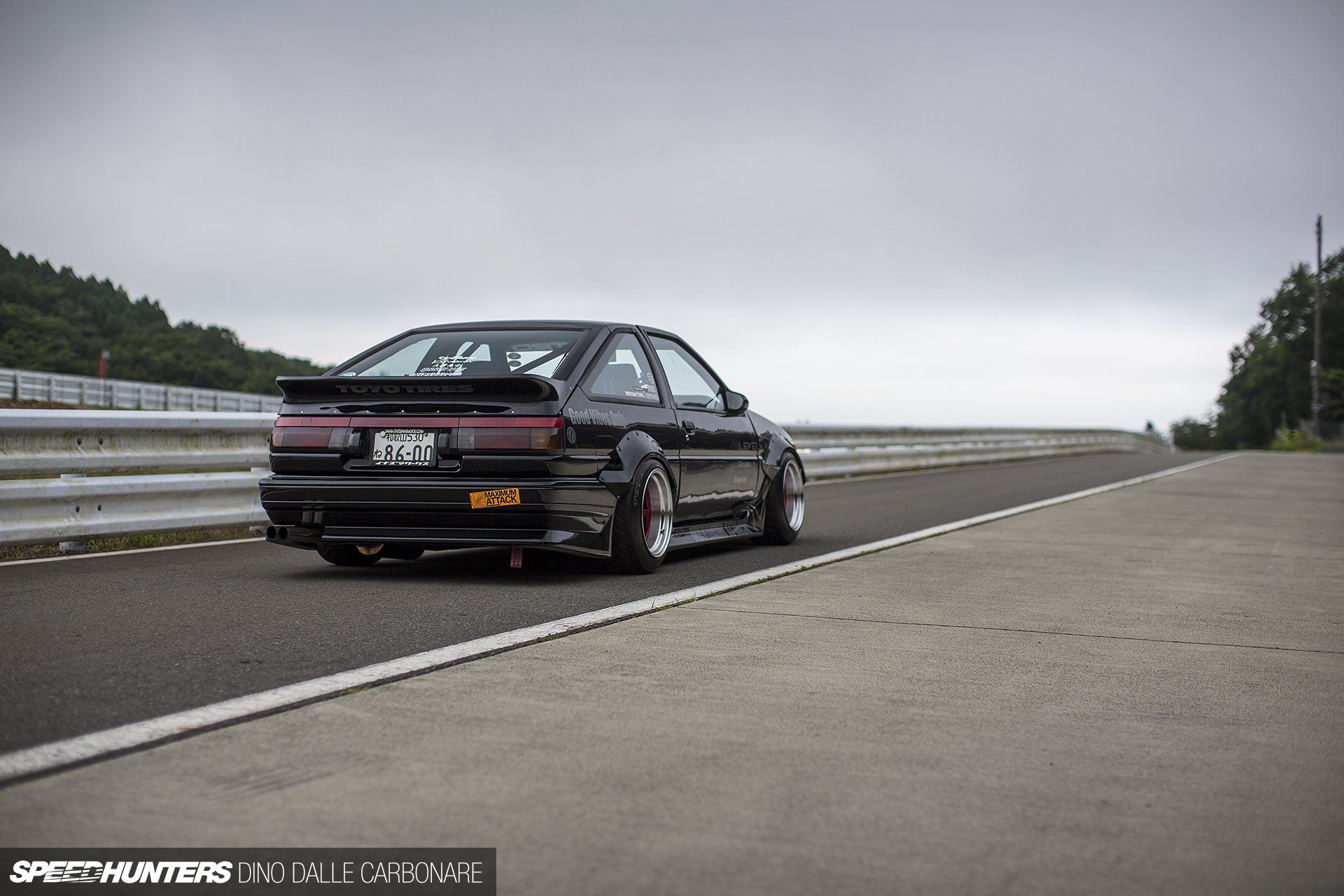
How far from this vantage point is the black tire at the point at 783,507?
9.19 meters

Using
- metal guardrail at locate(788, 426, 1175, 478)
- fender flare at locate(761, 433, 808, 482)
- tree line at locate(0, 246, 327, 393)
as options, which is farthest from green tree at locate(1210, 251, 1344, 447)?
fender flare at locate(761, 433, 808, 482)

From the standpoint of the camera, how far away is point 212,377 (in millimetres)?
65375

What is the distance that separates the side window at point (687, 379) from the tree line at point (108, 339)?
14060 millimetres

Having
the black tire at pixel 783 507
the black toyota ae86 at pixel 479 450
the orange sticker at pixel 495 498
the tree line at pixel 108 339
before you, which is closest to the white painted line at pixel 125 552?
the black toyota ae86 at pixel 479 450

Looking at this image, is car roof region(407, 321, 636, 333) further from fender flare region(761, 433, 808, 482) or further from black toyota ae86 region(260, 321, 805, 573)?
fender flare region(761, 433, 808, 482)

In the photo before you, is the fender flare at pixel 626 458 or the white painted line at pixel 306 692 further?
the fender flare at pixel 626 458

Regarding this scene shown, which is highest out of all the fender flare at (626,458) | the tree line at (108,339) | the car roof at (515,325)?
the tree line at (108,339)

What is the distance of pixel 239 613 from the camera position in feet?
18.1

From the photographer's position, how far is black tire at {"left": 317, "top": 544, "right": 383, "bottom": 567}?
23.9 feet

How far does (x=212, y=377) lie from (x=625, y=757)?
6632 cm

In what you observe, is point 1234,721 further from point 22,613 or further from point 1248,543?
point 1248,543

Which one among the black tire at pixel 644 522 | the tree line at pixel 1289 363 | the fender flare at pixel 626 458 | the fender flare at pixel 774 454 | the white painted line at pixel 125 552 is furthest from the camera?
the tree line at pixel 1289 363

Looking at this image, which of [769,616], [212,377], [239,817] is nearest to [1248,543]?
[769,616]

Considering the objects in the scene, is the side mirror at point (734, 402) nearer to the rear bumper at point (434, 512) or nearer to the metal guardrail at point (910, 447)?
Result: the rear bumper at point (434, 512)
